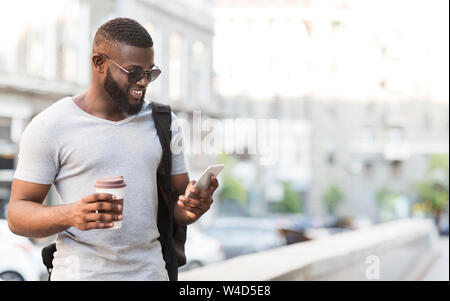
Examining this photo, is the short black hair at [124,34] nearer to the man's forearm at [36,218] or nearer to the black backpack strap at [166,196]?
the black backpack strap at [166,196]

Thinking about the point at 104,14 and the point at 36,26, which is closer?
the point at 36,26

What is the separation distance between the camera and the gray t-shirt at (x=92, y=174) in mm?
1813

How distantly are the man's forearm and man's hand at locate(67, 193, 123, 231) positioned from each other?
6cm

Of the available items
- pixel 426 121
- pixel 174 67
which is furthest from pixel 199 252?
pixel 426 121

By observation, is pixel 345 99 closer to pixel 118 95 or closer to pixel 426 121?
pixel 426 121

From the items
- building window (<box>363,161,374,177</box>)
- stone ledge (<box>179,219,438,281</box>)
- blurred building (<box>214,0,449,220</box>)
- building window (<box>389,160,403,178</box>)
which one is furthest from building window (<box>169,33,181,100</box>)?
building window (<box>389,160,403,178</box>)

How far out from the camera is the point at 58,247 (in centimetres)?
187

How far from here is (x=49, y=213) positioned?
1729mm

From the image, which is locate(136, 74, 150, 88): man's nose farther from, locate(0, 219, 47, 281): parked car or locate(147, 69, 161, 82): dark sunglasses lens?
locate(0, 219, 47, 281): parked car

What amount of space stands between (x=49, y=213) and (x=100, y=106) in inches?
11.3
